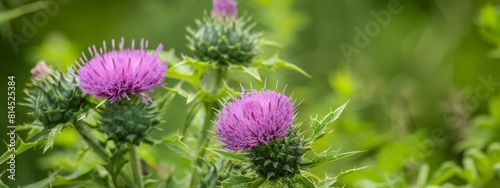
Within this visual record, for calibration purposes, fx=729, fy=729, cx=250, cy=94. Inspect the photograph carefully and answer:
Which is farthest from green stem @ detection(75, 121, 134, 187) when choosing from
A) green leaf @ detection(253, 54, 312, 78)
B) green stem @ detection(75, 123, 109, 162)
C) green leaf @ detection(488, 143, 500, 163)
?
green leaf @ detection(488, 143, 500, 163)

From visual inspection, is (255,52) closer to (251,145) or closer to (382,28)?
(251,145)

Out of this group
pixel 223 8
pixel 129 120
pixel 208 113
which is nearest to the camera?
pixel 129 120

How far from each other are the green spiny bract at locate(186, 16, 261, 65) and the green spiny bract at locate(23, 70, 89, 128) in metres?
0.51

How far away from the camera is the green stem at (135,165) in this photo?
2420mm

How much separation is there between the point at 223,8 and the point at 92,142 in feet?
2.48

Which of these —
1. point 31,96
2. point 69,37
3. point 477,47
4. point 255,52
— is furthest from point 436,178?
point 69,37

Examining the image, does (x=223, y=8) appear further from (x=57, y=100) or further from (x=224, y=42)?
(x=57, y=100)

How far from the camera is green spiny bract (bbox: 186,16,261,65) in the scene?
271 centimetres

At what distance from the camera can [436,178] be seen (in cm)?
280

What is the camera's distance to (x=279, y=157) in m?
2.06

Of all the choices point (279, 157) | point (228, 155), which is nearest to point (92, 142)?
point (228, 155)

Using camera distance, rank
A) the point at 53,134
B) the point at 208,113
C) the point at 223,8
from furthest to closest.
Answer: the point at 223,8
the point at 208,113
the point at 53,134

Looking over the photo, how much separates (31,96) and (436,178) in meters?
1.53

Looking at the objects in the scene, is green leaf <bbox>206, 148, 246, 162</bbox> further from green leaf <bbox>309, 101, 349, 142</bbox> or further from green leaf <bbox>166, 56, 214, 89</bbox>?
green leaf <bbox>166, 56, 214, 89</bbox>
